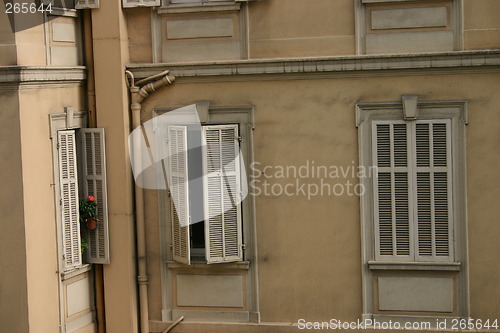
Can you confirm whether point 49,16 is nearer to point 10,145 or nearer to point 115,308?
point 10,145

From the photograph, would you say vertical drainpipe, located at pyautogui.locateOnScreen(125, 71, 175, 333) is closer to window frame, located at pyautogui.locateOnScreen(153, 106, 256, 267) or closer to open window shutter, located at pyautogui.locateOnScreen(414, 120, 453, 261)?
window frame, located at pyautogui.locateOnScreen(153, 106, 256, 267)

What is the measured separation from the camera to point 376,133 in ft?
39.5

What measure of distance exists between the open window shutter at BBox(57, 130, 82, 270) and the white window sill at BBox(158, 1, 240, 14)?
2.01 metres

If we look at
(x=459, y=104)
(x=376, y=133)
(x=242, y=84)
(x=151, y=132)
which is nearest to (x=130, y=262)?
(x=151, y=132)

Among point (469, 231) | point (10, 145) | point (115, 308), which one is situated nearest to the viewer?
point (10, 145)

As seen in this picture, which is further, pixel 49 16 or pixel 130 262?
pixel 130 262

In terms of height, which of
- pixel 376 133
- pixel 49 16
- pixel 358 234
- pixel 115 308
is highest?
pixel 49 16

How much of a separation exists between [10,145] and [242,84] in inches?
120

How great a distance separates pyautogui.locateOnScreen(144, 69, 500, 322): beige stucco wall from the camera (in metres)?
11.8

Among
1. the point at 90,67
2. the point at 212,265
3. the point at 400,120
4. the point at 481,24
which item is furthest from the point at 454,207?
the point at 90,67

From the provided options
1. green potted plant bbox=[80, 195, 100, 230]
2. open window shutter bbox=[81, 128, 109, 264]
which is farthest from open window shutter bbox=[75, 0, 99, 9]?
green potted plant bbox=[80, 195, 100, 230]

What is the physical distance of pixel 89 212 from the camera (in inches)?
486

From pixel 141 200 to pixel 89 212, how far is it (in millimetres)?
723

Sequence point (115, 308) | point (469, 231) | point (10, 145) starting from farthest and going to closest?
point (115, 308), point (469, 231), point (10, 145)
